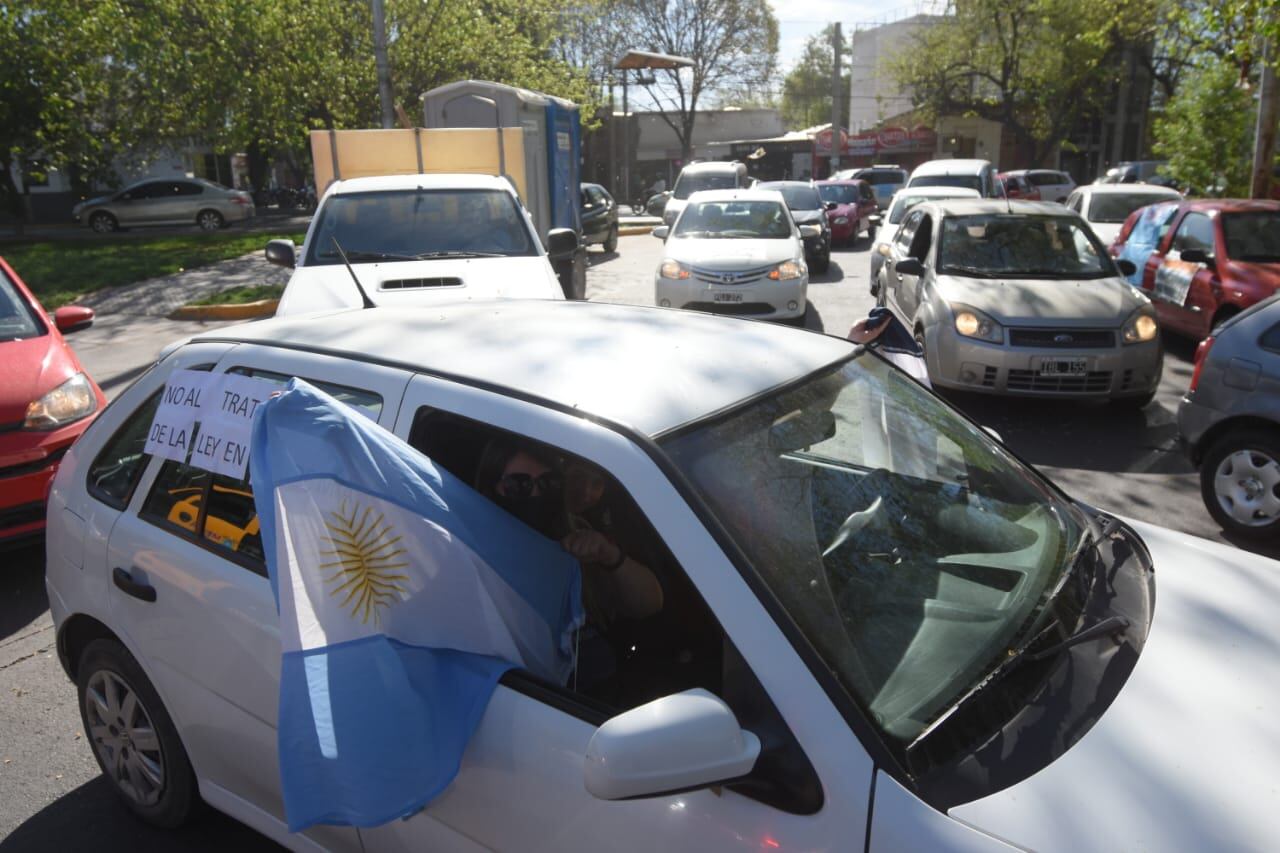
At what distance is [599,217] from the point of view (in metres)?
20.3

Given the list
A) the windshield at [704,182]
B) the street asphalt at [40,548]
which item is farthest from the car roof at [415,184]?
the windshield at [704,182]

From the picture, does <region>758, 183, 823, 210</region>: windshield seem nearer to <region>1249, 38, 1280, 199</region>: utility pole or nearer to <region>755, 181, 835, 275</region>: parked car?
<region>755, 181, 835, 275</region>: parked car

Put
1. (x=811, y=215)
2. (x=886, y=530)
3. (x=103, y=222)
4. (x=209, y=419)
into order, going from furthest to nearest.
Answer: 1. (x=103, y=222)
2. (x=811, y=215)
3. (x=209, y=419)
4. (x=886, y=530)

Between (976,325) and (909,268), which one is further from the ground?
(909,268)

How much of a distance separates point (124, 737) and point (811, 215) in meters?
17.0

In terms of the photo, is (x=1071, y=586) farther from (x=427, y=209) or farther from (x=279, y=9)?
(x=279, y=9)

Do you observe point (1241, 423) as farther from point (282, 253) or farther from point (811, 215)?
point (811, 215)

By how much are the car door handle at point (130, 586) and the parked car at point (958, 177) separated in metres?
18.1

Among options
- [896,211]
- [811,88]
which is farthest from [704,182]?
[811,88]

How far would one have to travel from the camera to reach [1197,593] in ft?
7.72

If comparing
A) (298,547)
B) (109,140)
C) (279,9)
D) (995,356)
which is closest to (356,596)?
(298,547)

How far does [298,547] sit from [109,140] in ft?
94.6

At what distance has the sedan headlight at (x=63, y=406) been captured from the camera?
5105 millimetres

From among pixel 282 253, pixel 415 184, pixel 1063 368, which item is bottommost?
pixel 1063 368
